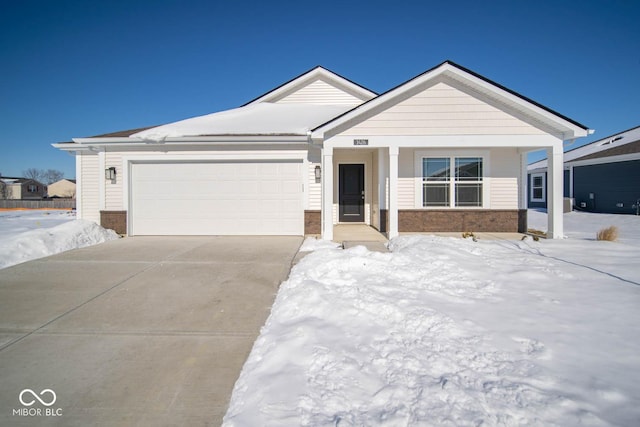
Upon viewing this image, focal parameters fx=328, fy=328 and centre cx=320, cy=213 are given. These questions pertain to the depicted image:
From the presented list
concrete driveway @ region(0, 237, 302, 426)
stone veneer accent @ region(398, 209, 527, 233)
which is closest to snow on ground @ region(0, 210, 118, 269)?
concrete driveway @ region(0, 237, 302, 426)

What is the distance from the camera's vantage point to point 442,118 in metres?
8.84

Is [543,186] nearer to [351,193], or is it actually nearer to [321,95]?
[321,95]

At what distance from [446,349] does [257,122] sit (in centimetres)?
1010

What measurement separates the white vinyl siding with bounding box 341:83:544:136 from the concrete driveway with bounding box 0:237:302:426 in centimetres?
473

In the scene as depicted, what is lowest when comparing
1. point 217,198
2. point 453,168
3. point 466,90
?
point 217,198

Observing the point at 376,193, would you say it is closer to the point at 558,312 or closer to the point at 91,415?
the point at 558,312

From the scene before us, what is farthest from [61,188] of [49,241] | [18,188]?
[49,241]

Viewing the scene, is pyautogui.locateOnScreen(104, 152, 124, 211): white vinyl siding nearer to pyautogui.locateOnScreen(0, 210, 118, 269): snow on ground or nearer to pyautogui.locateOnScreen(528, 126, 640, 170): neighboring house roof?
pyautogui.locateOnScreen(0, 210, 118, 269): snow on ground

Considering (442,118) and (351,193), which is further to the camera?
(351,193)

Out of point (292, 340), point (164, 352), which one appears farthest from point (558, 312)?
point (164, 352)

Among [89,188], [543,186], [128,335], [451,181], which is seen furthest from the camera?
[543,186]

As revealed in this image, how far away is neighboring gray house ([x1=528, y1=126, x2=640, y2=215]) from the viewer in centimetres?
1631

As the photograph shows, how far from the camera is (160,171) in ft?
33.7

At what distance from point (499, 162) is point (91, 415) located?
11.4 metres
